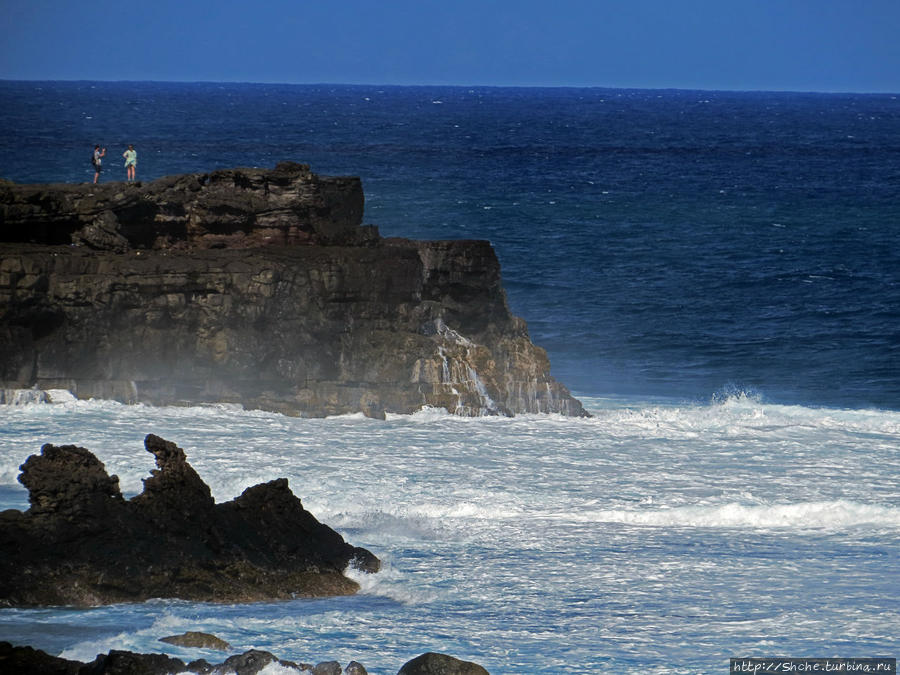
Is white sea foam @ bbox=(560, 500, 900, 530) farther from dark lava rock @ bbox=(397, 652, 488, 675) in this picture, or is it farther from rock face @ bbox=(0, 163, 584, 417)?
dark lava rock @ bbox=(397, 652, 488, 675)

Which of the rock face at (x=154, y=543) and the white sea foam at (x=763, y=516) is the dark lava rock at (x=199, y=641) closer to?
the rock face at (x=154, y=543)

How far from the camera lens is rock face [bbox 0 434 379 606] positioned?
16938 mm

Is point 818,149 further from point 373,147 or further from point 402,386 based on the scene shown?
point 402,386

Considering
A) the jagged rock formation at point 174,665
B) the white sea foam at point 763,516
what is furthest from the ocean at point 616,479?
the jagged rock formation at point 174,665

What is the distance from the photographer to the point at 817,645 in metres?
16.4

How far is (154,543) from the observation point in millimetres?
17578

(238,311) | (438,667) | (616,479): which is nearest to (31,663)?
(438,667)

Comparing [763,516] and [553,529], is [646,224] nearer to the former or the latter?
[763,516]

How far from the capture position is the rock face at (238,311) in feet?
96.3

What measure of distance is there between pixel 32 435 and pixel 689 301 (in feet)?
96.0

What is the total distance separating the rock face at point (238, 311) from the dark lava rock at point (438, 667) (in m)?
15.5

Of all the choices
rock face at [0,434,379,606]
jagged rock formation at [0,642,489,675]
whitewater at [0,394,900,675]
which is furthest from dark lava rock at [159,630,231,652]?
rock face at [0,434,379,606]

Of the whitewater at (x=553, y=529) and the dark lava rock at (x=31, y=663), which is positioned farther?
the whitewater at (x=553, y=529)

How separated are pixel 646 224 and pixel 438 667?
5772 centimetres
